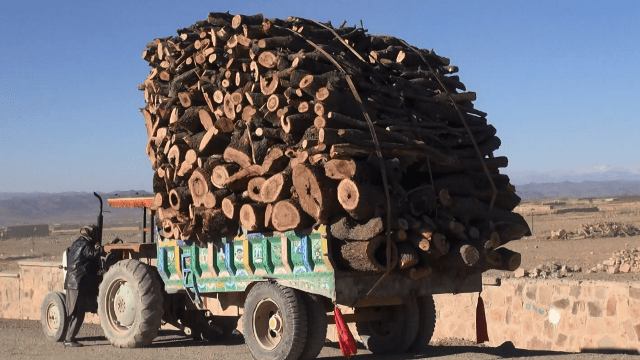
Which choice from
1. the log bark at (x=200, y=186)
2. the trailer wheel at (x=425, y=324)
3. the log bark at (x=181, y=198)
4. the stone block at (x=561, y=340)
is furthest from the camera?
the stone block at (x=561, y=340)

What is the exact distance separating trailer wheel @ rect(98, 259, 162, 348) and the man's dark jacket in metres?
0.53

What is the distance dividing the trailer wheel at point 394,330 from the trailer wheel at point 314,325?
A: 2.89 ft

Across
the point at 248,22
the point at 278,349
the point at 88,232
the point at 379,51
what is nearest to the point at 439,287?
the point at 278,349

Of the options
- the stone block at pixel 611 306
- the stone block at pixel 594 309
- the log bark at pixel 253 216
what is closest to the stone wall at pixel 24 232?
the stone block at pixel 594 309

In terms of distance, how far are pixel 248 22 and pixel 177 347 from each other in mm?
4277

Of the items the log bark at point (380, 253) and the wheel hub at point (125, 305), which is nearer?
the log bark at point (380, 253)

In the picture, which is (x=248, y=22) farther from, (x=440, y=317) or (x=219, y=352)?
(x=440, y=317)

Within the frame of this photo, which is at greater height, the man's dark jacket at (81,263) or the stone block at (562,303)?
the man's dark jacket at (81,263)

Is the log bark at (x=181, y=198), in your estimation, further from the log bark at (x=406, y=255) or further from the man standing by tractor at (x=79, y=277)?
the log bark at (x=406, y=255)

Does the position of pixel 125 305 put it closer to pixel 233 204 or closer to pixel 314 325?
pixel 233 204

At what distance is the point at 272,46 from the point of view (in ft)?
30.8

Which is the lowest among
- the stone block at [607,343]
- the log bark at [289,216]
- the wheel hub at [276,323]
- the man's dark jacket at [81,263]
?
the stone block at [607,343]

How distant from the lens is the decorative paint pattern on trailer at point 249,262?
859 cm

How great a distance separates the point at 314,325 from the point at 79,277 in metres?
4.40
